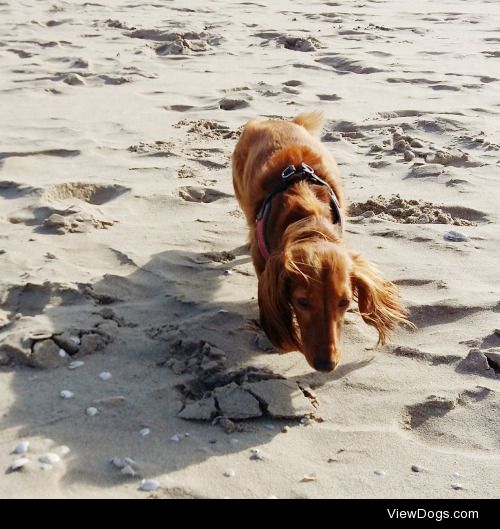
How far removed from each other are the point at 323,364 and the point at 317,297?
289mm

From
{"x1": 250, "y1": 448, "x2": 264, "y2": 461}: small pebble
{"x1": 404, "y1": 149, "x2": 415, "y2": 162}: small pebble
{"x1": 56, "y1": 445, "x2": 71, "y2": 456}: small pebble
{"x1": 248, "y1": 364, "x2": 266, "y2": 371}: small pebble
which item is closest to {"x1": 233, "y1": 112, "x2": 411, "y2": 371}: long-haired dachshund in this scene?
{"x1": 248, "y1": 364, "x2": 266, "y2": 371}: small pebble

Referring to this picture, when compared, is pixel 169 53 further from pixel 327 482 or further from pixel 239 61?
pixel 327 482

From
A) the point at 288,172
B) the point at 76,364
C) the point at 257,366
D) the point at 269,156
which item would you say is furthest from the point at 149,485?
the point at 269,156

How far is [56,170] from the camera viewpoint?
589 cm

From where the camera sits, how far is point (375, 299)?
12.2 feet

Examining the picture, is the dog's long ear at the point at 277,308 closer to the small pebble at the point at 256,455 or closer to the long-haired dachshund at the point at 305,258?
the long-haired dachshund at the point at 305,258

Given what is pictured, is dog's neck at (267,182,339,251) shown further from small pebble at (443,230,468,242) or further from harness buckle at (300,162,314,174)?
small pebble at (443,230,468,242)

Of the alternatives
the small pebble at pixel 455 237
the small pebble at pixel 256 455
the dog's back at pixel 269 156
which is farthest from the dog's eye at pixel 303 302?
the small pebble at pixel 455 237

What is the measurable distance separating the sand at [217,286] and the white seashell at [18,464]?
0.02 metres

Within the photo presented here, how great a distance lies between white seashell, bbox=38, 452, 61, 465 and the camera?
2848 mm

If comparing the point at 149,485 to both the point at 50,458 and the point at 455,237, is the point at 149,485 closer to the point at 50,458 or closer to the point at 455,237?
the point at 50,458

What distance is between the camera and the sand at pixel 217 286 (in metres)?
3.00

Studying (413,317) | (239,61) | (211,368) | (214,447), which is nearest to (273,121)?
(413,317)

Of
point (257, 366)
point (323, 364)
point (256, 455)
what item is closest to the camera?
point (256, 455)
